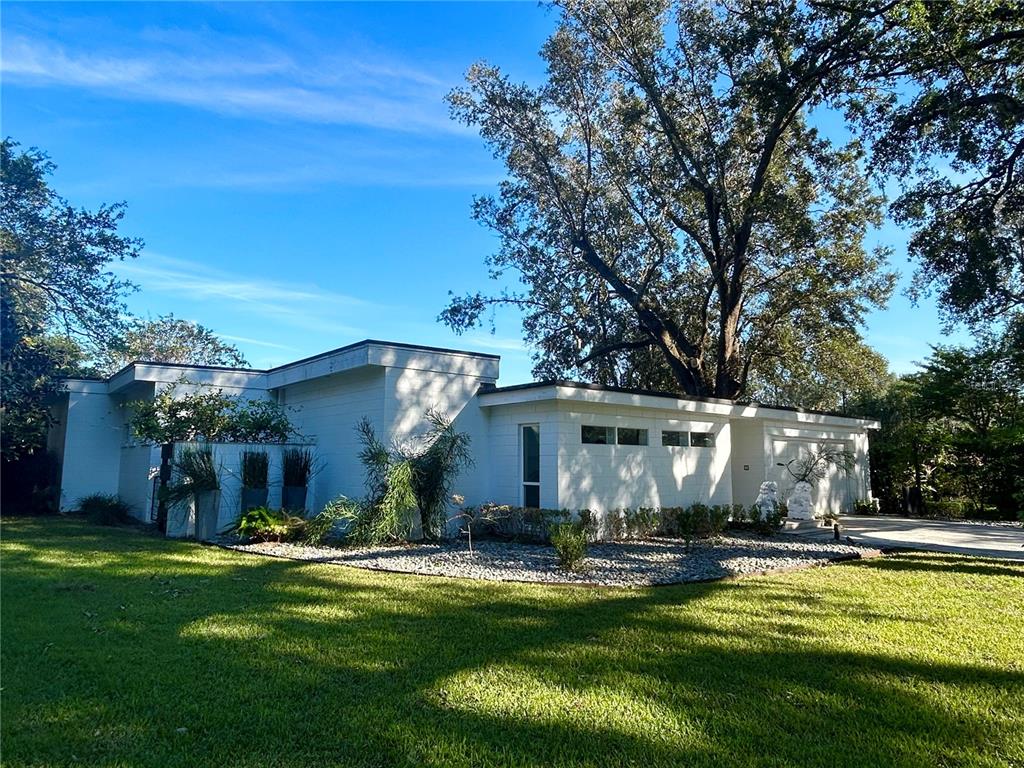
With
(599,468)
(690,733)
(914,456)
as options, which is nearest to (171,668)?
(690,733)

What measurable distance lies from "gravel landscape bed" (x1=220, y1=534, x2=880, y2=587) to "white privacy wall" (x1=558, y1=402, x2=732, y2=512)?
1.04 metres

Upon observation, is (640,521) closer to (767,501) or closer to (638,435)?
(638,435)

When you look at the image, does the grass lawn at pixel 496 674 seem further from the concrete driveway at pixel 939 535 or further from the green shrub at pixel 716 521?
the green shrub at pixel 716 521

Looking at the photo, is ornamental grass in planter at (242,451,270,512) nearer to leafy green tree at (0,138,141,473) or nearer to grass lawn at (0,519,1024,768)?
grass lawn at (0,519,1024,768)

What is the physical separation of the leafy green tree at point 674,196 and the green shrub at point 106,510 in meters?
11.4

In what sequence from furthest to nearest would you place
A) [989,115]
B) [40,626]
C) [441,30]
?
[989,115], [441,30], [40,626]

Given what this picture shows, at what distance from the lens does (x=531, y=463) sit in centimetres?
1180

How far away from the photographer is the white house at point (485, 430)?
1145 cm

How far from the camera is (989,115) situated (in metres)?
11.6

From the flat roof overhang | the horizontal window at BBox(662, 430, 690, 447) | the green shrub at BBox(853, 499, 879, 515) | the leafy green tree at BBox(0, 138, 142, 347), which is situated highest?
the leafy green tree at BBox(0, 138, 142, 347)

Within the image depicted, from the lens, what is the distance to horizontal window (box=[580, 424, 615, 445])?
11.8 meters

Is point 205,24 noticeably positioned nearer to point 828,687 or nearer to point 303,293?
point 828,687

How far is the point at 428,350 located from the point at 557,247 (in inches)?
434

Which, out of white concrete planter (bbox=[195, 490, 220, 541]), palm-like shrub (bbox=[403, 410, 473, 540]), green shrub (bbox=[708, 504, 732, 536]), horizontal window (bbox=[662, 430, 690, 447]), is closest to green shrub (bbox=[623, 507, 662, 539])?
green shrub (bbox=[708, 504, 732, 536])
